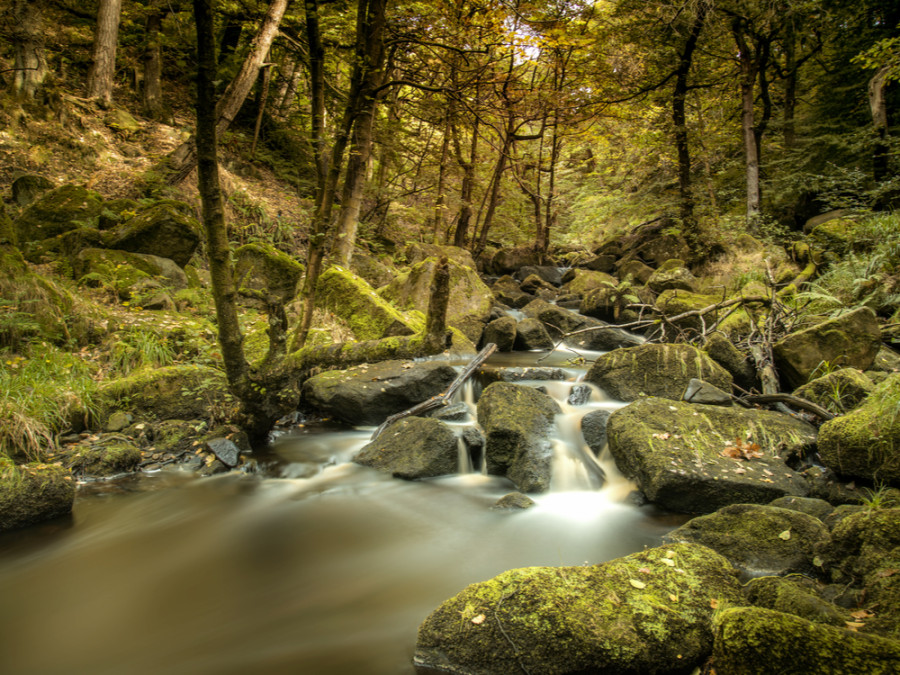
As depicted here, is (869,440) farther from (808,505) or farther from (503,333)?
(503,333)

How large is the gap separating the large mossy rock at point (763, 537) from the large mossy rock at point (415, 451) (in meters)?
2.41

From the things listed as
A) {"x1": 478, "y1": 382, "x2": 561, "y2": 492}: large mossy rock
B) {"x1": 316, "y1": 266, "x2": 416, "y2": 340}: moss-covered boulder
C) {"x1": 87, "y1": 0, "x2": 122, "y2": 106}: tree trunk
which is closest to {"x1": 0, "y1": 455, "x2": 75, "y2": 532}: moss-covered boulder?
{"x1": 478, "y1": 382, "x2": 561, "y2": 492}: large mossy rock

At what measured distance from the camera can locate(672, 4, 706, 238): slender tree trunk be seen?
1178cm

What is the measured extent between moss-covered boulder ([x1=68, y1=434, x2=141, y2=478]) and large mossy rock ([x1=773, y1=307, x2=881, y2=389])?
7715 millimetres

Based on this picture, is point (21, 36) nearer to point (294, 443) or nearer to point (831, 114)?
point (294, 443)

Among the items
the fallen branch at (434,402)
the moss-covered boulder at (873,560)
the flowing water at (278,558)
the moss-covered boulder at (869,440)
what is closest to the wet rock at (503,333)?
the fallen branch at (434,402)

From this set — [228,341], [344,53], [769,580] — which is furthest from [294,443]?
[344,53]

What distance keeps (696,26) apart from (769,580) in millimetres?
13174

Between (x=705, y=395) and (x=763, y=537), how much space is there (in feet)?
8.12

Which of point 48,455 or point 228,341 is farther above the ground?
point 228,341

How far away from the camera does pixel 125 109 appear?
41.5ft

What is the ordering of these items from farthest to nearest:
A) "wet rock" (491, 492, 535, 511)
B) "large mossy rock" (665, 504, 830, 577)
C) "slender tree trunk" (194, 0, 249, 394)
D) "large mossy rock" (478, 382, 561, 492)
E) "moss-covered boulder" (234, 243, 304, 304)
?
"moss-covered boulder" (234, 243, 304, 304), "large mossy rock" (478, 382, 561, 492), "wet rock" (491, 492, 535, 511), "slender tree trunk" (194, 0, 249, 394), "large mossy rock" (665, 504, 830, 577)

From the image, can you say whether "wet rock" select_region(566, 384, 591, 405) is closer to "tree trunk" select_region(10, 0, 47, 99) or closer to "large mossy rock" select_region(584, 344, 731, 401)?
"large mossy rock" select_region(584, 344, 731, 401)

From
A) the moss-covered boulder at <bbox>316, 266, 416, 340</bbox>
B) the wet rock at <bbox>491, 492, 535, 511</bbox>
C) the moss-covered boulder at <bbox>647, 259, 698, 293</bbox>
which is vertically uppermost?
the moss-covered boulder at <bbox>647, 259, 698, 293</bbox>
